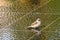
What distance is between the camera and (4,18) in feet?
15.1

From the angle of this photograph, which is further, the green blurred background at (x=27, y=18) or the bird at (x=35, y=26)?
the bird at (x=35, y=26)

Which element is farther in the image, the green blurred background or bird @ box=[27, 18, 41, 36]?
bird @ box=[27, 18, 41, 36]

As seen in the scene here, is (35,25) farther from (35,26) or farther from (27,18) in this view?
(27,18)

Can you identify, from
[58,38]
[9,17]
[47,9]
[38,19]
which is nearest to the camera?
[58,38]

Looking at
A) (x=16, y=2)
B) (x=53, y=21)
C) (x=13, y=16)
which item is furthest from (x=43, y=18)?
(x=16, y=2)

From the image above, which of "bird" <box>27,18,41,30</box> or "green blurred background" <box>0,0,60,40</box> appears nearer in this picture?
"green blurred background" <box>0,0,60,40</box>

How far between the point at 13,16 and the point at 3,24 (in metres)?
0.40

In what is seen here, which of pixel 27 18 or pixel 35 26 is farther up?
pixel 27 18

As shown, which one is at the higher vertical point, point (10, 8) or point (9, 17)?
point (10, 8)

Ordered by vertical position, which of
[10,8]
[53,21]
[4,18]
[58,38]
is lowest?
[58,38]

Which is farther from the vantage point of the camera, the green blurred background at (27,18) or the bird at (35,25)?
the bird at (35,25)

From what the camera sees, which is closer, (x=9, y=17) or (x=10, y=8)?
(x=9, y=17)

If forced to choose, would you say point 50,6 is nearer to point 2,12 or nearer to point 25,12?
point 25,12

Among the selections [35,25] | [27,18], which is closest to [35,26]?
[35,25]
